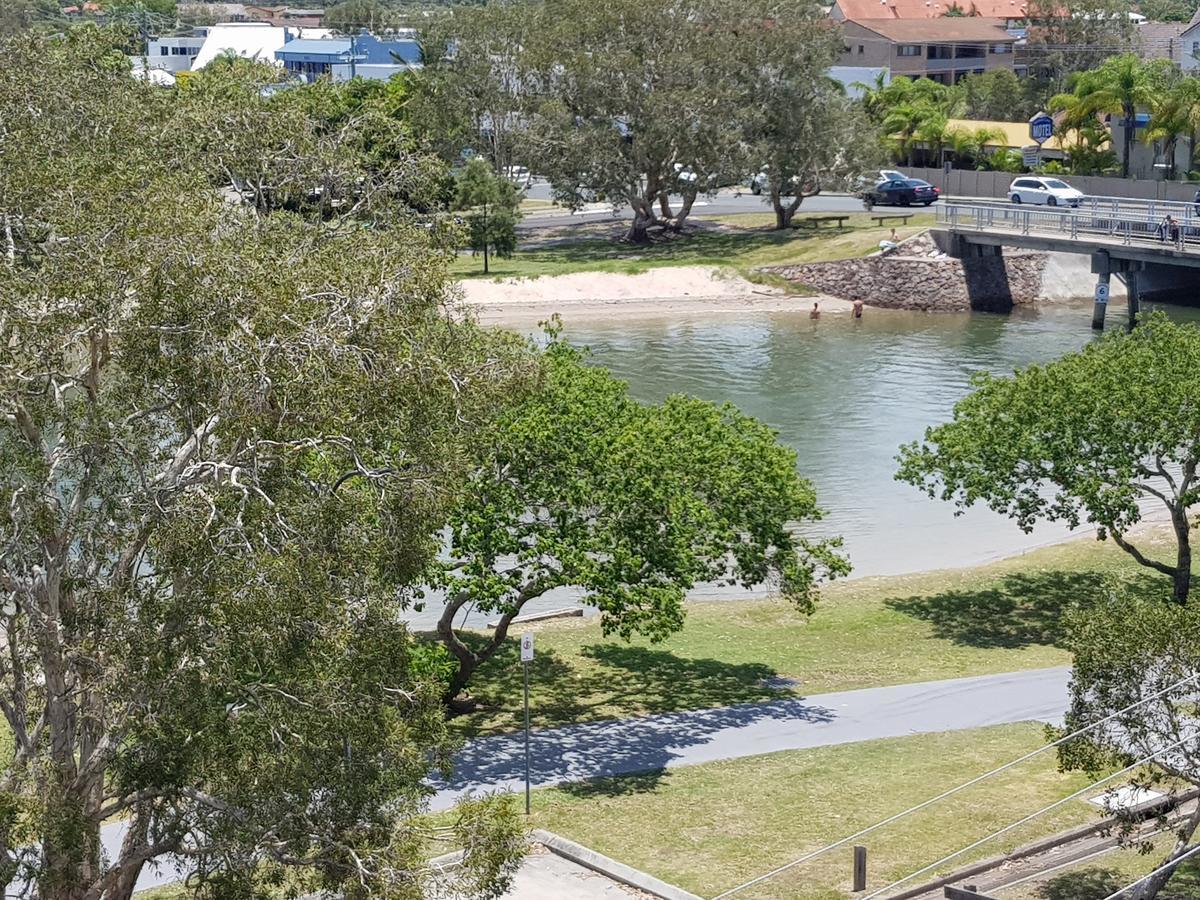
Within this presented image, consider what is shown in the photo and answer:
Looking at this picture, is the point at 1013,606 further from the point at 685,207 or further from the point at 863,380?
the point at 685,207

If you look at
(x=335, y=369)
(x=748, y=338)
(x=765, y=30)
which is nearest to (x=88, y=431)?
(x=335, y=369)

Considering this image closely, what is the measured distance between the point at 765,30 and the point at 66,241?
6414 cm

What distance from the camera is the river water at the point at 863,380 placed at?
40000mm

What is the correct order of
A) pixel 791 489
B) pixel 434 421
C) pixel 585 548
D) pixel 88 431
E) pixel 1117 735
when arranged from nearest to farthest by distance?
pixel 88 431 < pixel 1117 735 < pixel 434 421 < pixel 585 548 < pixel 791 489

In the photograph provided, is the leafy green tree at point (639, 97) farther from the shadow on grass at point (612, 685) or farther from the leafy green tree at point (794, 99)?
the shadow on grass at point (612, 685)

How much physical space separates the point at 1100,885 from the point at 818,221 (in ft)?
224

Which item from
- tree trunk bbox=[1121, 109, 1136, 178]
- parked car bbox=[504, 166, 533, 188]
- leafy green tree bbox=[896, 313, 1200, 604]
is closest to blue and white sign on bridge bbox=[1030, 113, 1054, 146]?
tree trunk bbox=[1121, 109, 1136, 178]

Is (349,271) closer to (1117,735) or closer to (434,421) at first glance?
(434,421)

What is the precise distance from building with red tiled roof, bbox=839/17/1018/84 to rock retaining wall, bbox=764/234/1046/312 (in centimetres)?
5309

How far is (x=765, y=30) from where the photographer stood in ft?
256

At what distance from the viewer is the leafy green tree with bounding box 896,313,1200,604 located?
29.6 meters

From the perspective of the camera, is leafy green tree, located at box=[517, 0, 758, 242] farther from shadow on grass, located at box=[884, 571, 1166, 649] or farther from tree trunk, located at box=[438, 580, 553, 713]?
tree trunk, located at box=[438, 580, 553, 713]

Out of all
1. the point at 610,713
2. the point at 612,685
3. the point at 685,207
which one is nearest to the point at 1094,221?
the point at 685,207

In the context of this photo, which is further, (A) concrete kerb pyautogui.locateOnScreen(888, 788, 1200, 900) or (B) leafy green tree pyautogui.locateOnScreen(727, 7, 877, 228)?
(B) leafy green tree pyautogui.locateOnScreen(727, 7, 877, 228)
